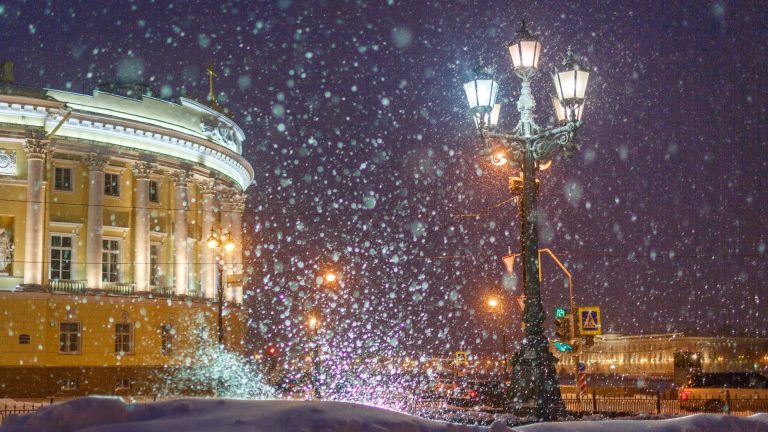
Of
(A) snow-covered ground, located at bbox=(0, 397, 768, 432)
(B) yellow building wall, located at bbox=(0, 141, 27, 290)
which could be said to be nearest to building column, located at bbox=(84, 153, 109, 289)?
(B) yellow building wall, located at bbox=(0, 141, 27, 290)

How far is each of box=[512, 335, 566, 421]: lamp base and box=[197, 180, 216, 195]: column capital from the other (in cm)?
3896

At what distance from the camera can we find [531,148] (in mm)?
13594

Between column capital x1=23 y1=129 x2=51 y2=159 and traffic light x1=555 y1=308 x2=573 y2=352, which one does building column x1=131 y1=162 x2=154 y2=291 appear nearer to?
column capital x1=23 y1=129 x2=51 y2=159

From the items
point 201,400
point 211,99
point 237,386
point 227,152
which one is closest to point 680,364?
point 237,386

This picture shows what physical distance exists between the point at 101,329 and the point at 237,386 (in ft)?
24.9

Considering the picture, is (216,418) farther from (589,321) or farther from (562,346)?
(589,321)

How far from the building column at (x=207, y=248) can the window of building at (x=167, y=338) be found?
14.6 ft

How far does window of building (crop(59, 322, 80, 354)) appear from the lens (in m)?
40.0

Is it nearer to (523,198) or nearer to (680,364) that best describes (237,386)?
(680,364)

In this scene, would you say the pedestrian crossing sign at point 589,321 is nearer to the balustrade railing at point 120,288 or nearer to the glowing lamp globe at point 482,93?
the glowing lamp globe at point 482,93

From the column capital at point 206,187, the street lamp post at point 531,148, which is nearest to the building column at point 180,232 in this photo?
the column capital at point 206,187

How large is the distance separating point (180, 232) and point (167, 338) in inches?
245

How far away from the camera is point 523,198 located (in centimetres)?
1322

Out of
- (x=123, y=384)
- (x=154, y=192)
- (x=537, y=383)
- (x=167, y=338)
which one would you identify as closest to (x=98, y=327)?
(x=123, y=384)
